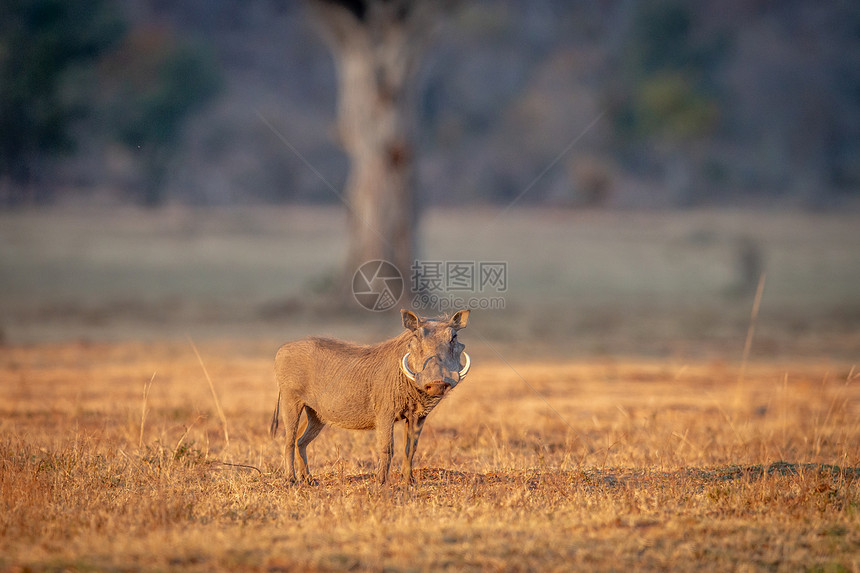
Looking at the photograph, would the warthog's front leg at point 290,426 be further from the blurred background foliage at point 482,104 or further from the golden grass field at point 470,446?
the blurred background foliage at point 482,104

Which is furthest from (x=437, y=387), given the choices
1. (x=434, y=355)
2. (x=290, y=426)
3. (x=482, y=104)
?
(x=482, y=104)

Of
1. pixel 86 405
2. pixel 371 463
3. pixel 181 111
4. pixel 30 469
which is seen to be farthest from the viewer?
pixel 181 111

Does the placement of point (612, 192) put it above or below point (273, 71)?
below

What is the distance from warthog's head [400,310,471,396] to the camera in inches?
251

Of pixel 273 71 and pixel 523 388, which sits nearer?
pixel 523 388

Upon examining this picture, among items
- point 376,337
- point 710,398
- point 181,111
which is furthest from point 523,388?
point 181,111

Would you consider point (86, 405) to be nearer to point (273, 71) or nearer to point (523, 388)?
point (523, 388)

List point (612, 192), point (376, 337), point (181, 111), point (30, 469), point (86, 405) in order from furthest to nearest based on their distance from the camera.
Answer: point (612, 192) < point (181, 111) < point (376, 337) < point (86, 405) < point (30, 469)

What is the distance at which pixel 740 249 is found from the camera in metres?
27.8

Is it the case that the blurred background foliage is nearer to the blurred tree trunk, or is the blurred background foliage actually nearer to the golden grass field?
the golden grass field

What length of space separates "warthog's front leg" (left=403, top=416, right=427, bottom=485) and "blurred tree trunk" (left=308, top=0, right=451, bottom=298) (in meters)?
12.4

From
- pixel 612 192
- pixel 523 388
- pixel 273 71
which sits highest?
pixel 273 71

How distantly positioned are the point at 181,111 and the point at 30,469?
4088 centimetres

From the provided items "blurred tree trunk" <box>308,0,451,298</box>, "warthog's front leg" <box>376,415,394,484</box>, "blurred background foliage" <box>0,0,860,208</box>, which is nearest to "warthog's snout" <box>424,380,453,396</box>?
"warthog's front leg" <box>376,415,394,484</box>
